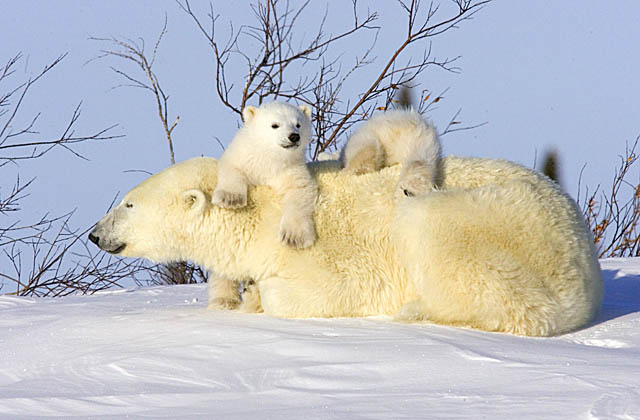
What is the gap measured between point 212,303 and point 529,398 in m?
2.65

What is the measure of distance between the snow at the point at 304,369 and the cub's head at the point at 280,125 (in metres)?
0.98

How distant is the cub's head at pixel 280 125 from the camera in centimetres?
456

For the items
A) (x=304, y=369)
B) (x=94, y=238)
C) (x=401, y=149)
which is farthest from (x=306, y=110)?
(x=304, y=369)

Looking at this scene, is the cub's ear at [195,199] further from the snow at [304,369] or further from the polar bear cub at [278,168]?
the snow at [304,369]

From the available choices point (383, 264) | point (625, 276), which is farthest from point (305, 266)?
point (625, 276)

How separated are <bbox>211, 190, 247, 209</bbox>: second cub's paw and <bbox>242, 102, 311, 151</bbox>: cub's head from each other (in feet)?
1.11

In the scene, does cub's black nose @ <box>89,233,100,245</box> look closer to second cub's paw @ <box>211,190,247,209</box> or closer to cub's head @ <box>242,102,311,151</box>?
second cub's paw @ <box>211,190,247,209</box>

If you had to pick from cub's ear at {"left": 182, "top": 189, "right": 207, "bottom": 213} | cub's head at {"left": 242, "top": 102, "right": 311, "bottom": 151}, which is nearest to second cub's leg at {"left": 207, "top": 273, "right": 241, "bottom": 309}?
cub's ear at {"left": 182, "top": 189, "right": 207, "bottom": 213}

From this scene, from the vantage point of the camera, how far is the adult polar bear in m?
4.29

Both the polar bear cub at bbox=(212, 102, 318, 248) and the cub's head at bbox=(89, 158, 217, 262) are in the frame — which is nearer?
the polar bear cub at bbox=(212, 102, 318, 248)

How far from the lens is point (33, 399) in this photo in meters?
3.17

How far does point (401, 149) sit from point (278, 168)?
0.77 m

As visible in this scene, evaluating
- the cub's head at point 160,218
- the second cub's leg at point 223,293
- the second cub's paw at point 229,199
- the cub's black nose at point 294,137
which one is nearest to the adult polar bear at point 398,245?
the cub's head at point 160,218

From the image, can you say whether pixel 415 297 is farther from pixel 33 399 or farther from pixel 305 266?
pixel 33 399
